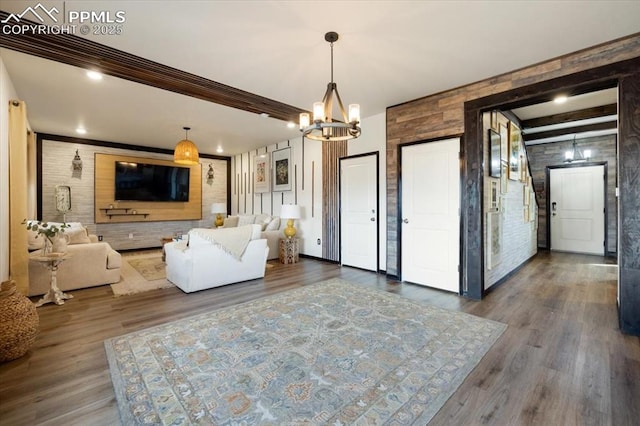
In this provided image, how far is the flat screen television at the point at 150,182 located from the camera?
23.1ft

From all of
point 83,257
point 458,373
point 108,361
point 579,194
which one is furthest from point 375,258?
point 579,194

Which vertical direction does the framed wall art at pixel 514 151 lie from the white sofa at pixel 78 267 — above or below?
above

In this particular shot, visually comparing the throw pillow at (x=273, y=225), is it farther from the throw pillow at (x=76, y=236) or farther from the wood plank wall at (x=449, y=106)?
the throw pillow at (x=76, y=236)

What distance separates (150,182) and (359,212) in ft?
18.9

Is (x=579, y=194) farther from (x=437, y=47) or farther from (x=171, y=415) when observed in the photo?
(x=171, y=415)

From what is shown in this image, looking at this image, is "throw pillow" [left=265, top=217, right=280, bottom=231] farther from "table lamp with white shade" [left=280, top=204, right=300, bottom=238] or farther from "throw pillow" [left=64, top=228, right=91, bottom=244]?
"throw pillow" [left=64, top=228, right=91, bottom=244]

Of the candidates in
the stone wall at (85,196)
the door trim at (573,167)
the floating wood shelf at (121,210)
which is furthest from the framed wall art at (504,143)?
the floating wood shelf at (121,210)

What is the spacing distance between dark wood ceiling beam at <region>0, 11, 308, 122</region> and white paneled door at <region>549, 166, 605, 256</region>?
7.47 meters

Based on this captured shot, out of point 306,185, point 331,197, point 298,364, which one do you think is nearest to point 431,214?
point 331,197

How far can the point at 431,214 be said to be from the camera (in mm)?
4066

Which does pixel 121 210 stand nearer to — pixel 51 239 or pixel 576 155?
pixel 51 239

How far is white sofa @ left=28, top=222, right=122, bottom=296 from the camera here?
3602mm

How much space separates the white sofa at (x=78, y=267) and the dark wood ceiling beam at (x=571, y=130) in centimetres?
869

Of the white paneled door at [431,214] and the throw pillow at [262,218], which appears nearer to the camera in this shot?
the white paneled door at [431,214]
